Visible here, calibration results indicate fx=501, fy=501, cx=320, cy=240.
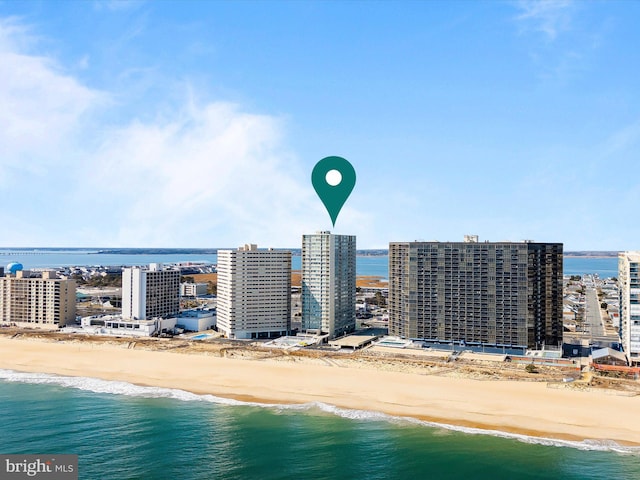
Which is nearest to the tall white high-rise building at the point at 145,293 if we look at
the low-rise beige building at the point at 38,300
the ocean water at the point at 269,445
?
the low-rise beige building at the point at 38,300

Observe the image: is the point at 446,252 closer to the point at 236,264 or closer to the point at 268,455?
the point at 236,264

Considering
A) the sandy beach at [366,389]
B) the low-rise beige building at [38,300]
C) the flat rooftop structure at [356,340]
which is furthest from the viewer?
the low-rise beige building at [38,300]

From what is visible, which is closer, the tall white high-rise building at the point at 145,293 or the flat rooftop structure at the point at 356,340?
the flat rooftop structure at the point at 356,340

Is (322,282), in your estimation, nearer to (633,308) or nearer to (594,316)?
(633,308)

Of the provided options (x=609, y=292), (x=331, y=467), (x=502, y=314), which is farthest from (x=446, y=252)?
(x=609, y=292)

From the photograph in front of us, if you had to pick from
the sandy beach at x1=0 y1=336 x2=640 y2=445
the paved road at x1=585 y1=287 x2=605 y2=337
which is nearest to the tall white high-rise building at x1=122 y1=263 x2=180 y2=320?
the sandy beach at x1=0 y1=336 x2=640 y2=445

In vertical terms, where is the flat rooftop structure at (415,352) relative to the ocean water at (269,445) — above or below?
above

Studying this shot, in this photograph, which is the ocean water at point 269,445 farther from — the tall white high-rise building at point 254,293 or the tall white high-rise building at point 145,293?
the tall white high-rise building at point 145,293

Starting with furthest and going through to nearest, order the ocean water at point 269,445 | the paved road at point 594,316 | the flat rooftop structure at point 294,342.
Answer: the paved road at point 594,316, the flat rooftop structure at point 294,342, the ocean water at point 269,445
